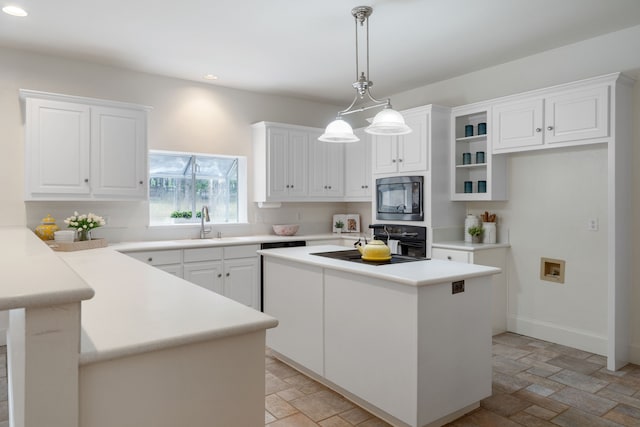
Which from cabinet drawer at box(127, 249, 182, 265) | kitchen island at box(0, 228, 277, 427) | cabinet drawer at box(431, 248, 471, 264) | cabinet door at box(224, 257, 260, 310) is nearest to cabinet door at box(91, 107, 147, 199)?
cabinet drawer at box(127, 249, 182, 265)

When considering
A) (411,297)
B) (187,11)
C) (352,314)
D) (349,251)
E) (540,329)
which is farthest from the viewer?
(540,329)

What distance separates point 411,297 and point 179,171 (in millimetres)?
3498

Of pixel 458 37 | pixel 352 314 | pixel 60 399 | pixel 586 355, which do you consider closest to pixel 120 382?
pixel 60 399

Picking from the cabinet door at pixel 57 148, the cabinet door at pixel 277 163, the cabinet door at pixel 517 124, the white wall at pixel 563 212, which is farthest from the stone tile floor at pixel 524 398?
the cabinet door at pixel 277 163

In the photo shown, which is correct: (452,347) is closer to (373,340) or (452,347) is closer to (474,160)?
(373,340)

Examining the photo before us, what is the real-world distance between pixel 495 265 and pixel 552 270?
49 centimetres

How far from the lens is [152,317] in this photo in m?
1.39

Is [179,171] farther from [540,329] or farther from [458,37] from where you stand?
[540,329]

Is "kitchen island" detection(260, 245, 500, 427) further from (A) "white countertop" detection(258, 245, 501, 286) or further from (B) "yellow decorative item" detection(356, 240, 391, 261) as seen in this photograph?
(B) "yellow decorative item" detection(356, 240, 391, 261)

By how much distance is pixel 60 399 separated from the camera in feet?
3.39

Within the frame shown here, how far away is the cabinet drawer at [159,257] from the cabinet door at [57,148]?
0.74 m

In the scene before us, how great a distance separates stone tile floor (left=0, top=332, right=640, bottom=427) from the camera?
8.27 ft

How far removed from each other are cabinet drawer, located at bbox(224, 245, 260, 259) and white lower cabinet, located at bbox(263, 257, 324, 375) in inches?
38.9

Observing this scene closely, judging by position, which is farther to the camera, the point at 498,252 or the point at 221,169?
the point at 221,169
